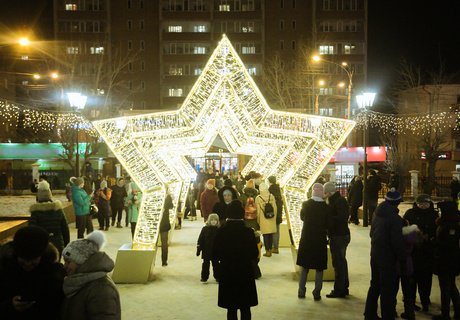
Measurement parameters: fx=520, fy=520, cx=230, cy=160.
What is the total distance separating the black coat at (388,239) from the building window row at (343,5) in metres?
59.5

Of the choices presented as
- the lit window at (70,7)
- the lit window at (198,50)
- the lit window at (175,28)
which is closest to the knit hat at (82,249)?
the lit window at (198,50)

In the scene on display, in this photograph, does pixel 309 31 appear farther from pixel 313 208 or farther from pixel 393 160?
pixel 313 208

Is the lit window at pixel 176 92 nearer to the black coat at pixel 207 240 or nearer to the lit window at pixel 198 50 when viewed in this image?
the lit window at pixel 198 50

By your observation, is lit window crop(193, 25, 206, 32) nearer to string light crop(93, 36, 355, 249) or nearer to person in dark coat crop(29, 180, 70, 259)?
string light crop(93, 36, 355, 249)

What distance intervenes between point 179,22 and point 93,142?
34767 mm

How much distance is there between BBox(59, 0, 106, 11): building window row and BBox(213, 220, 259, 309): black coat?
60.9 meters

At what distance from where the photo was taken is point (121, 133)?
9.55 m

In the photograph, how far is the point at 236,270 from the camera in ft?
19.1

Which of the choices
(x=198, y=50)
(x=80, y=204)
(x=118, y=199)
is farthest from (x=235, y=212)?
(x=198, y=50)

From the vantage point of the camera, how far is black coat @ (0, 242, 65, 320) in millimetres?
3414

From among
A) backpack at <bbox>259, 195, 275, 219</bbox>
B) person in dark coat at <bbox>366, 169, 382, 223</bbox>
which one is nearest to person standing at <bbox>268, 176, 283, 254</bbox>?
backpack at <bbox>259, 195, 275, 219</bbox>

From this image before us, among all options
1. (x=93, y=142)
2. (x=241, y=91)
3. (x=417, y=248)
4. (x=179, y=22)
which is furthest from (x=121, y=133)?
(x=179, y=22)

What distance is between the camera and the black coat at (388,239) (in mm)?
6395

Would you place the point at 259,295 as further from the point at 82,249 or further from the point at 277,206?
the point at 82,249
